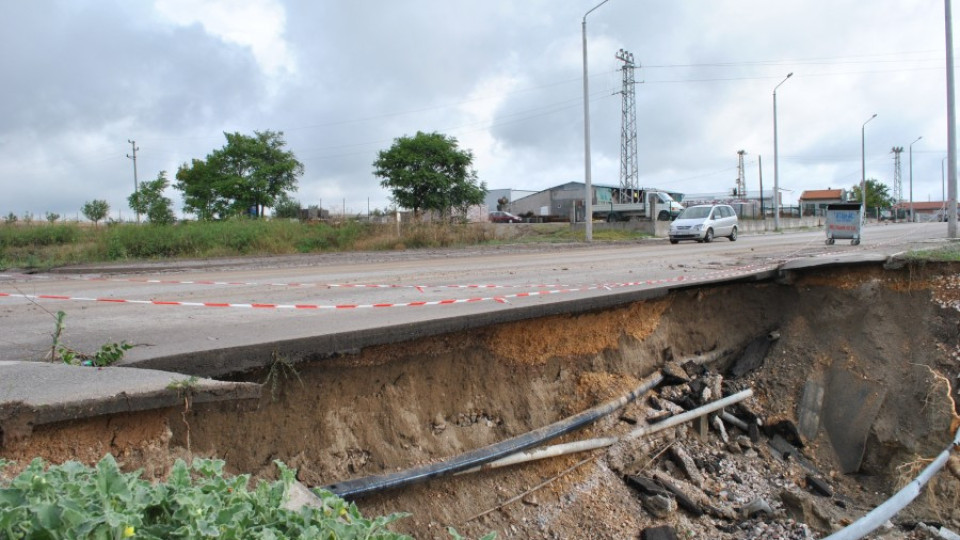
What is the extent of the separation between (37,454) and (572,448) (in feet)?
13.4

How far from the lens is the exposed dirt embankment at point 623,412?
4.38 m

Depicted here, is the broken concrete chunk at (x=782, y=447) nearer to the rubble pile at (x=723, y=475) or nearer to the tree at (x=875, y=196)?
the rubble pile at (x=723, y=475)

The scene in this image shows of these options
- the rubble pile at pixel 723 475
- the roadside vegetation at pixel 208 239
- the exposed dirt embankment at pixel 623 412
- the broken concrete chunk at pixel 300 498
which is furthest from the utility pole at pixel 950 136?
the broken concrete chunk at pixel 300 498

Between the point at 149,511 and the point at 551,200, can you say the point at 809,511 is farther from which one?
the point at 551,200

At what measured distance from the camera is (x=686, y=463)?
648 centimetres

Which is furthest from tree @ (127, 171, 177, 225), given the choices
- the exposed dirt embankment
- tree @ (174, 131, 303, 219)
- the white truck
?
the exposed dirt embankment

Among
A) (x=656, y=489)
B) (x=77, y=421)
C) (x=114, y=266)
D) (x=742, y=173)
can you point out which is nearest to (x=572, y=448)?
(x=656, y=489)

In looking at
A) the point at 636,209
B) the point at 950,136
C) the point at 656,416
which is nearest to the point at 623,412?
the point at 656,416

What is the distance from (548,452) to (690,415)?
7.71ft

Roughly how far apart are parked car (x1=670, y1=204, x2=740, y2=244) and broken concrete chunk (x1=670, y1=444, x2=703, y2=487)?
2143 cm

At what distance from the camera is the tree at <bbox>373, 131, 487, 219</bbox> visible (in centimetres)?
3703

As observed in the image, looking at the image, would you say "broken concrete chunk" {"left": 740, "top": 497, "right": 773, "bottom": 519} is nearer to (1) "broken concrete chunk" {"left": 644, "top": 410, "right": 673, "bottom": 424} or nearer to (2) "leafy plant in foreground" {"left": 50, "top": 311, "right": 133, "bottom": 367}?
(1) "broken concrete chunk" {"left": 644, "top": 410, "right": 673, "bottom": 424}

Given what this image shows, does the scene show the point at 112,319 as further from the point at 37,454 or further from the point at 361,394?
the point at 37,454

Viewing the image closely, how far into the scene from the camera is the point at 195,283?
1147 cm
